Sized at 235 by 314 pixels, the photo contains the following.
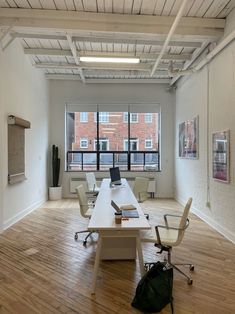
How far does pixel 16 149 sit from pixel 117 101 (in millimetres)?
4049

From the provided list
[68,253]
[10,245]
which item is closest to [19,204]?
[10,245]

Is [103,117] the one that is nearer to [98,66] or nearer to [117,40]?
[98,66]

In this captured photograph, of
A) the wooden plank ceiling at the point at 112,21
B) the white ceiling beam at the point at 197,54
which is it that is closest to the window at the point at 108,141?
the white ceiling beam at the point at 197,54

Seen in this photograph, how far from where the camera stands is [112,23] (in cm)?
457

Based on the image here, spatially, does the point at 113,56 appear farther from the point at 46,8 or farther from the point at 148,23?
the point at 46,8

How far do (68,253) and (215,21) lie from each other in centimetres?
429

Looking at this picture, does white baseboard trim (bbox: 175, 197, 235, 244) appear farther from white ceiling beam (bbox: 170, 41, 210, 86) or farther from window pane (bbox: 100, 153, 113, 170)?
white ceiling beam (bbox: 170, 41, 210, 86)

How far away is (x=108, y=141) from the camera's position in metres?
8.77

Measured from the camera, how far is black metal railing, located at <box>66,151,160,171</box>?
873 centimetres

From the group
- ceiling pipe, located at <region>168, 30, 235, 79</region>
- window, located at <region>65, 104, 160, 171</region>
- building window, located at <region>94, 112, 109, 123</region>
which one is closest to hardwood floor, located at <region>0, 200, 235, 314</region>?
ceiling pipe, located at <region>168, 30, 235, 79</region>

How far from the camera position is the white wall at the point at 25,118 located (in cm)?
494

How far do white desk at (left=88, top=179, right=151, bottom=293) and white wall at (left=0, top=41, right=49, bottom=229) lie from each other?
5.92 ft

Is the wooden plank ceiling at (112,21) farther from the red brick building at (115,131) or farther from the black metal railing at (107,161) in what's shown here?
the black metal railing at (107,161)

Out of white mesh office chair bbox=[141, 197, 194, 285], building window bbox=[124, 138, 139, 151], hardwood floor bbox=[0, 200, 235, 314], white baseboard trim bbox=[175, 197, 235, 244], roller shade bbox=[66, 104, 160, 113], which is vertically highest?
roller shade bbox=[66, 104, 160, 113]
